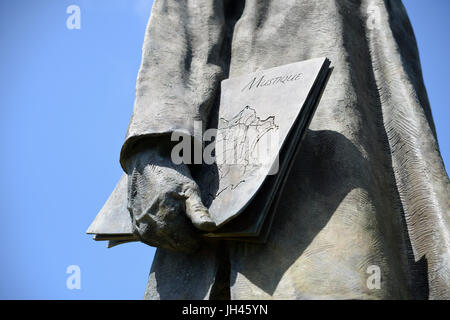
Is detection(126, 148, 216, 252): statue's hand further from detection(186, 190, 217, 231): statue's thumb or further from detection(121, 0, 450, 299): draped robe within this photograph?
detection(121, 0, 450, 299): draped robe

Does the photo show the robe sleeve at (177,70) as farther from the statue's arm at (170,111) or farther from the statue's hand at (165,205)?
the statue's hand at (165,205)

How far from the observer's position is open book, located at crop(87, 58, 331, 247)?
266cm

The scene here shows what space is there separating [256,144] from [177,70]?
0.58 m

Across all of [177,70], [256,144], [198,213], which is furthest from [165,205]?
[177,70]

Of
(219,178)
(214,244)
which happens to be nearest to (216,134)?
(219,178)

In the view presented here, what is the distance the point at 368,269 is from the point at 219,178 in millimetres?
656

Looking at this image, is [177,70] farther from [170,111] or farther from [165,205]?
[165,205]

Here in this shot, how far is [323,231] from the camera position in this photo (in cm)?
273

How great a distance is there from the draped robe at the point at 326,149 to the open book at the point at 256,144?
0.13 m

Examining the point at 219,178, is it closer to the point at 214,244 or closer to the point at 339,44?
the point at 214,244

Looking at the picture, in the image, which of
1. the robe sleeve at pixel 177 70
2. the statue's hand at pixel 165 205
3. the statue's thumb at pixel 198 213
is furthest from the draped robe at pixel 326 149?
the statue's thumb at pixel 198 213

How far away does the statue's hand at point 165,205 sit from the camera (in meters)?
2.69

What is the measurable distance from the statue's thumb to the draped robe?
27 cm

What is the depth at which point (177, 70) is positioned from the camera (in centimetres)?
312
